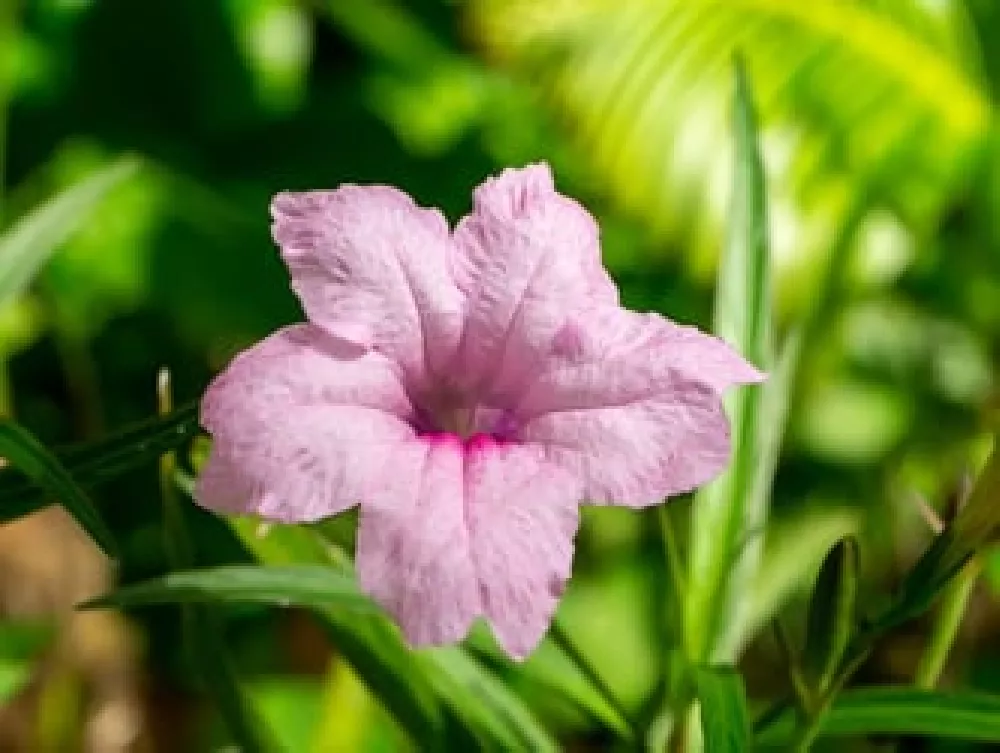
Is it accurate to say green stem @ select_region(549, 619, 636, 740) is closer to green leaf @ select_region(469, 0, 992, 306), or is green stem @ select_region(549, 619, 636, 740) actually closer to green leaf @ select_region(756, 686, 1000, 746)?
green leaf @ select_region(756, 686, 1000, 746)

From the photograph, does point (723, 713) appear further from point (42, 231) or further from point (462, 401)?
point (42, 231)

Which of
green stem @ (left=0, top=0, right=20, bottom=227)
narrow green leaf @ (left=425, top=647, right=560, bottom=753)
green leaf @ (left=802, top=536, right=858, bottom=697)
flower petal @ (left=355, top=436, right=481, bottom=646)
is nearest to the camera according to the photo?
flower petal @ (left=355, top=436, right=481, bottom=646)

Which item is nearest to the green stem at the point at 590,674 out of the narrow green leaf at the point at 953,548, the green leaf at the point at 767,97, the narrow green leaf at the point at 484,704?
the narrow green leaf at the point at 484,704

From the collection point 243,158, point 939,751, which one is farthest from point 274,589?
point 243,158

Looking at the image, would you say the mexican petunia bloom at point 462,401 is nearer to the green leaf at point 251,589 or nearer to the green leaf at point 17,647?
the green leaf at point 251,589

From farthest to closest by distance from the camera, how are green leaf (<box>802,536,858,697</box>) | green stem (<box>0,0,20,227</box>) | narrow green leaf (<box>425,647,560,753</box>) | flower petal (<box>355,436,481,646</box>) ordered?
green stem (<box>0,0,20,227</box>), narrow green leaf (<box>425,647,560,753</box>), green leaf (<box>802,536,858,697</box>), flower petal (<box>355,436,481,646</box>)

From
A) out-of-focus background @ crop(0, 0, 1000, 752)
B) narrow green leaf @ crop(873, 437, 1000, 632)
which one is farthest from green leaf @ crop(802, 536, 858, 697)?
out-of-focus background @ crop(0, 0, 1000, 752)

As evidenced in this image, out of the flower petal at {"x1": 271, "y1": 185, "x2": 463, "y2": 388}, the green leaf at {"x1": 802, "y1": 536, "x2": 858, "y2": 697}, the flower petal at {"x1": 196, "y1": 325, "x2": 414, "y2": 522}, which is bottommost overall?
the green leaf at {"x1": 802, "y1": 536, "x2": 858, "y2": 697}

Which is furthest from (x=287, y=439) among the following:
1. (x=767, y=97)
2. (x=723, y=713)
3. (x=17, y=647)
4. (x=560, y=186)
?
(x=767, y=97)
